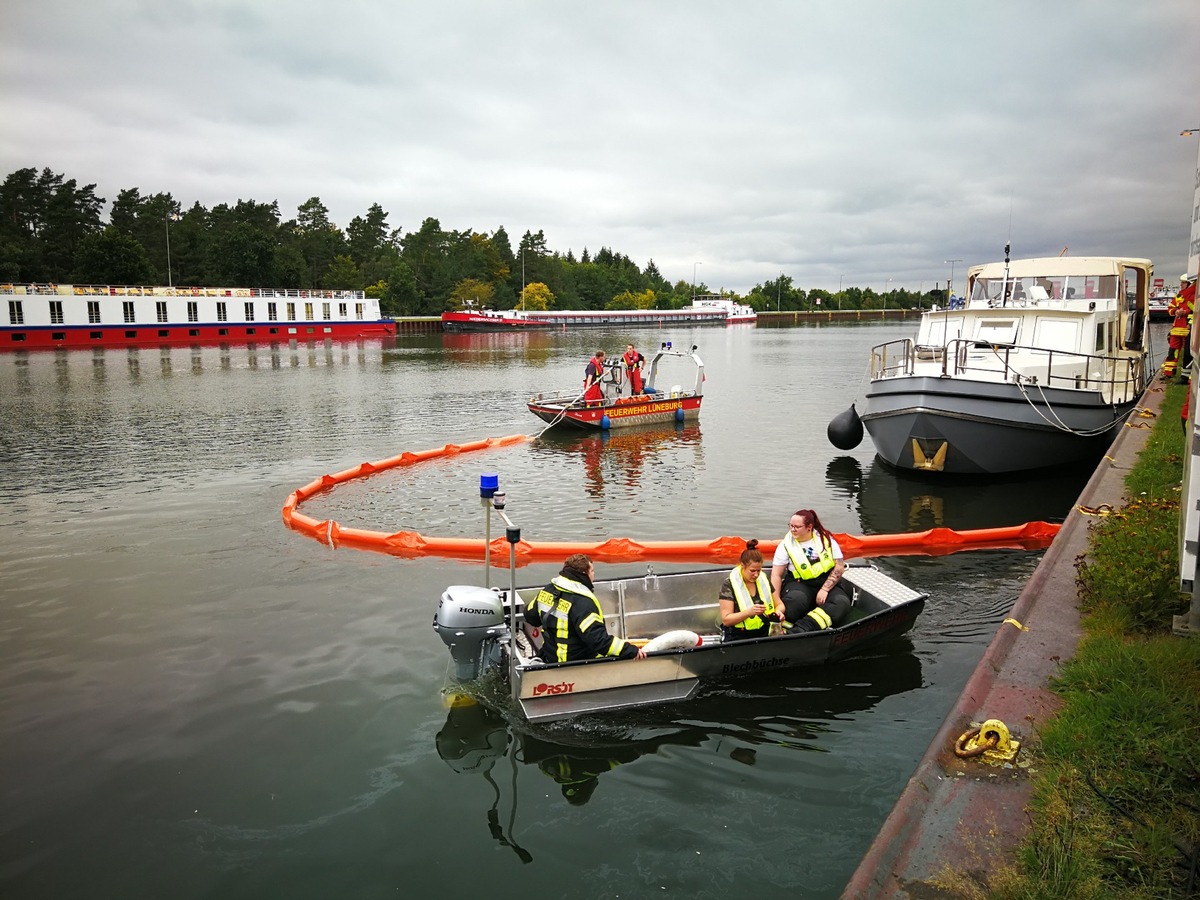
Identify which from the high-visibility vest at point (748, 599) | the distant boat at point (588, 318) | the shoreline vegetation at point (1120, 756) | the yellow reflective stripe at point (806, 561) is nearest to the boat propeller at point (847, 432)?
the yellow reflective stripe at point (806, 561)

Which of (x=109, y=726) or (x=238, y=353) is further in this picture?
(x=238, y=353)

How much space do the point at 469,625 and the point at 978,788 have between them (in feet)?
15.3

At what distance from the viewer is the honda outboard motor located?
781 cm

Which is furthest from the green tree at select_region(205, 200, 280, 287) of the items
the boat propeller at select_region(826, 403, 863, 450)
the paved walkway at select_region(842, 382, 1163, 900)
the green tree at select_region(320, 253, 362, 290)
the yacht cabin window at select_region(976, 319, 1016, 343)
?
the paved walkway at select_region(842, 382, 1163, 900)

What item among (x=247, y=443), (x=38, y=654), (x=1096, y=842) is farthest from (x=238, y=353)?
(x=1096, y=842)

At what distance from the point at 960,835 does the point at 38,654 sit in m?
9.97

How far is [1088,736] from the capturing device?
5188 millimetres

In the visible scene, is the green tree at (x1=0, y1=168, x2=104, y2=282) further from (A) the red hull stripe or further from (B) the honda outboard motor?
(B) the honda outboard motor

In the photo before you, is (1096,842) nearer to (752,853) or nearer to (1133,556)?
(752,853)

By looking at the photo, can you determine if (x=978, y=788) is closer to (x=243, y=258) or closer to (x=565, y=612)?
(x=565, y=612)

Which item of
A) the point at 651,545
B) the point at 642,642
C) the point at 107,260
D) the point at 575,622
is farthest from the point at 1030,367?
the point at 107,260

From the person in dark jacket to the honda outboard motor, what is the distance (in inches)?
22.3

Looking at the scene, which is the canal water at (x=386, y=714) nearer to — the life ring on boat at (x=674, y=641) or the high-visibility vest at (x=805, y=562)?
A: the life ring on boat at (x=674, y=641)

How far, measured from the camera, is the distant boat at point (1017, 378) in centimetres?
1714
